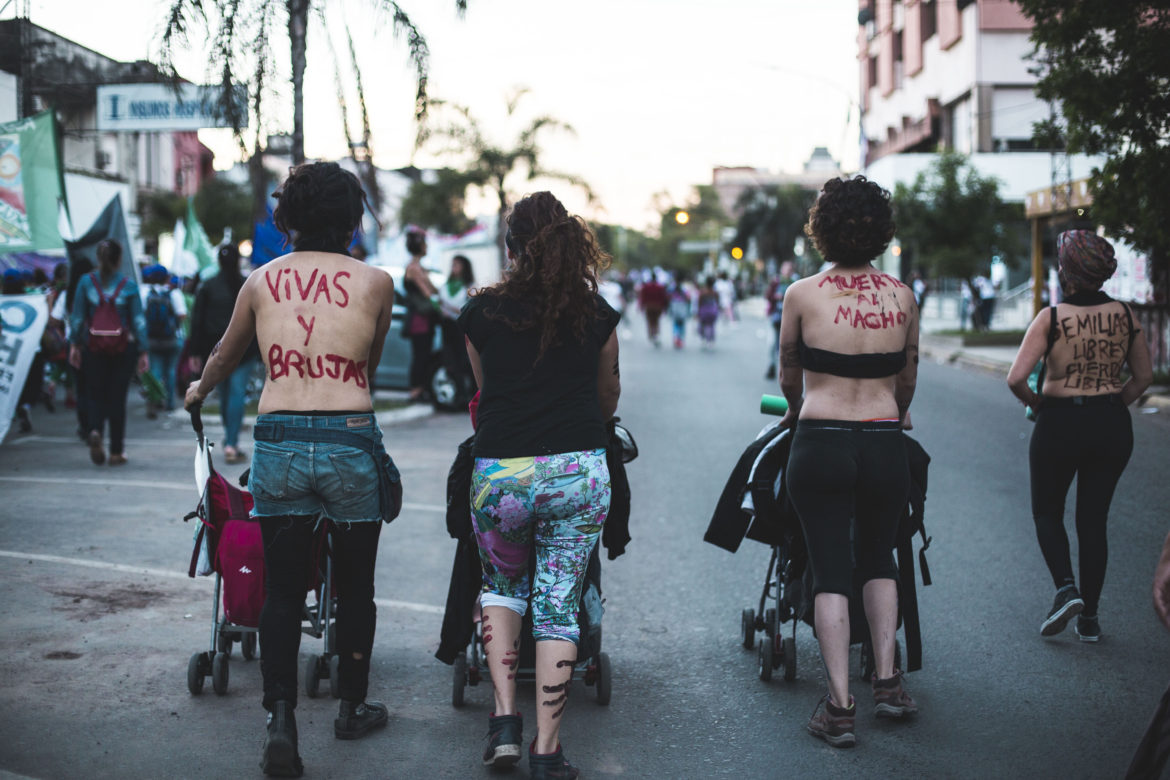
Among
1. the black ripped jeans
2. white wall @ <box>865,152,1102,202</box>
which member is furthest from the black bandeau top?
white wall @ <box>865,152,1102,202</box>

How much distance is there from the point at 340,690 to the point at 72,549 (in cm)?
360

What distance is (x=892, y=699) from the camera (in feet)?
14.1

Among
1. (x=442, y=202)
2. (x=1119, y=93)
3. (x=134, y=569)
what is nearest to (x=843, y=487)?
(x=134, y=569)

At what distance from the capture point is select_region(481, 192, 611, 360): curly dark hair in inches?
147

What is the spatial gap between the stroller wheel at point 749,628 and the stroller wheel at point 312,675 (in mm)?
1792

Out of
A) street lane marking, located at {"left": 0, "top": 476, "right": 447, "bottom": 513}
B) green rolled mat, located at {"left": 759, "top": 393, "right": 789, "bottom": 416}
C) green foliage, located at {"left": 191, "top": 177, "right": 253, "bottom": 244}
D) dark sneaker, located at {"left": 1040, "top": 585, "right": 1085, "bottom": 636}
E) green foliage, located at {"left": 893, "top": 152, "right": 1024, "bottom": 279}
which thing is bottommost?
street lane marking, located at {"left": 0, "top": 476, "right": 447, "bottom": 513}

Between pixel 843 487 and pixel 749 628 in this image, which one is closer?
pixel 843 487

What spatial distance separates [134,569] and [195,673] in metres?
2.26

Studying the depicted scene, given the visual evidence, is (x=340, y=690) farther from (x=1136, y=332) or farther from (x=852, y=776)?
(x=1136, y=332)

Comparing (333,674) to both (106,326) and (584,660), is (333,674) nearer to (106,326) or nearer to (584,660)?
(584,660)

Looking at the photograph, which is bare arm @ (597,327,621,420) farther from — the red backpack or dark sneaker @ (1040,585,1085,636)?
the red backpack

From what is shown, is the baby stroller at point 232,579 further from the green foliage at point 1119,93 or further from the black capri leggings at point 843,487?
the green foliage at point 1119,93

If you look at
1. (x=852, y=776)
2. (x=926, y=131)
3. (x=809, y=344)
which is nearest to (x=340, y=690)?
(x=852, y=776)

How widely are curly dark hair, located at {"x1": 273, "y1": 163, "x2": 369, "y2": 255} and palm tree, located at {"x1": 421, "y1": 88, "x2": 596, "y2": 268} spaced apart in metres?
43.6
